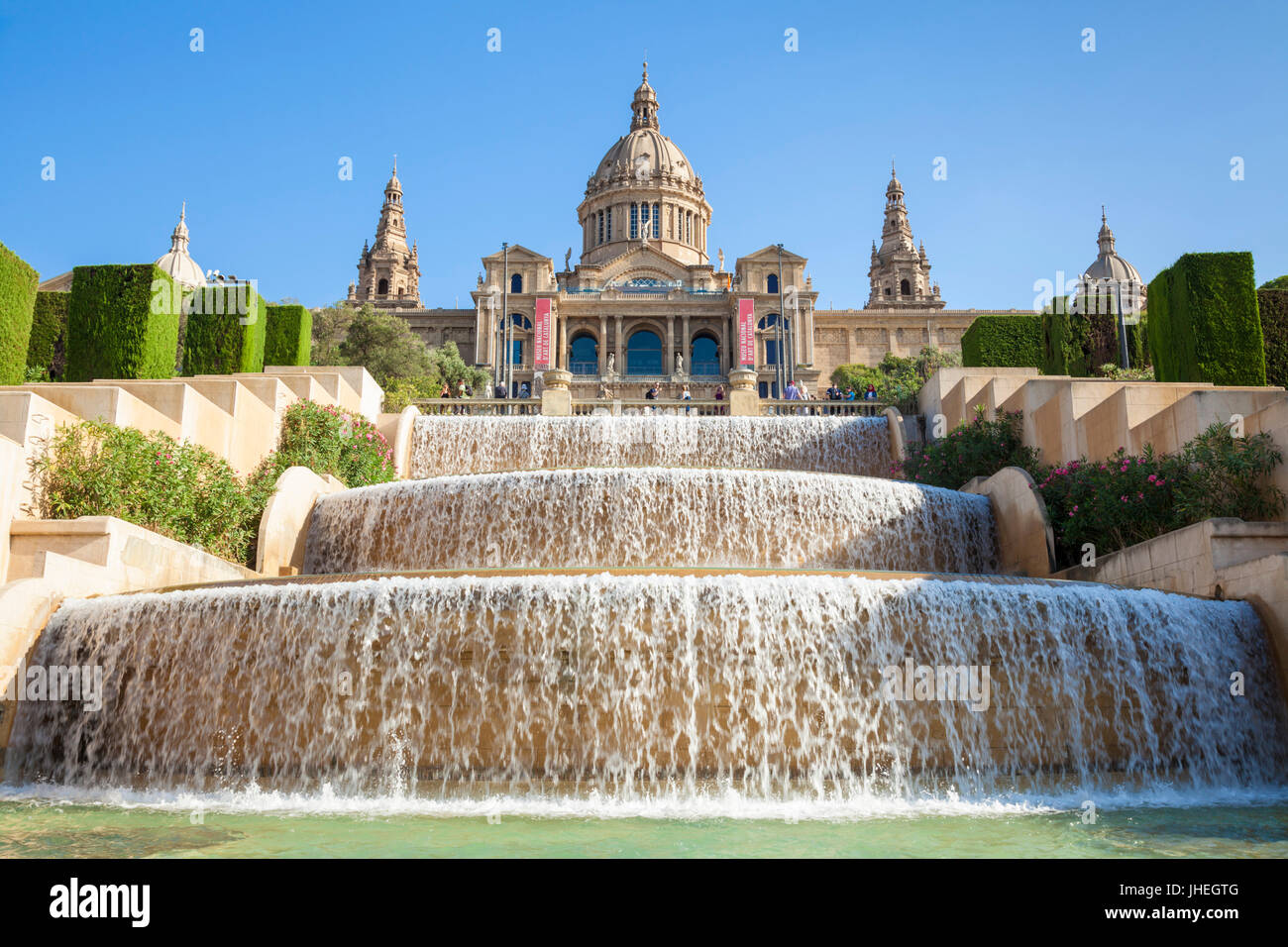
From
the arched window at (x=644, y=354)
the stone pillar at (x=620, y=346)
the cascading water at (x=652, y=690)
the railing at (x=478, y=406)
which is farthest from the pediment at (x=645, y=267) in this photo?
the cascading water at (x=652, y=690)

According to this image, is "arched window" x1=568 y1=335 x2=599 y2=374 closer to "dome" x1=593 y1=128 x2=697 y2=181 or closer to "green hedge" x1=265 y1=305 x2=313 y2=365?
"dome" x1=593 y1=128 x2=697 y2=181

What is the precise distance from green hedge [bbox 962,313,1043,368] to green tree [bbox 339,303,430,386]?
27635mm

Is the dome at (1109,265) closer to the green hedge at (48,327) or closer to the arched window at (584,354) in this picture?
the arched window at (584,354)

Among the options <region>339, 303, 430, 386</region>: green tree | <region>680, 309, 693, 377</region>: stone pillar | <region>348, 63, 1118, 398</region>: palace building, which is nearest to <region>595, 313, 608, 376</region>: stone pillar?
<region>348, 63, 1118, 398</region>: palace building

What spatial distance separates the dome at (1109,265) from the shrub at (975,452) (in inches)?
3201

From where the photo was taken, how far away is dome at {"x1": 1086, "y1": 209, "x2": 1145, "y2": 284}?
92.9m

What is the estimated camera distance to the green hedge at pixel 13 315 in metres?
16.1

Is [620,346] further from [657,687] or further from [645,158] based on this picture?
[657,687]

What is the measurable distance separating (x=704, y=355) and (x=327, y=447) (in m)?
58.1

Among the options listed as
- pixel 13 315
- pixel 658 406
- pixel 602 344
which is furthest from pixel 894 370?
pixel 13 315

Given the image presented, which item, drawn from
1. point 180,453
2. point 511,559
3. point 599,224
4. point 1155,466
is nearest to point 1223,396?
point 1155,466

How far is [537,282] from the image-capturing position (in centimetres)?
7631

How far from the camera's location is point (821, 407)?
26672 mm

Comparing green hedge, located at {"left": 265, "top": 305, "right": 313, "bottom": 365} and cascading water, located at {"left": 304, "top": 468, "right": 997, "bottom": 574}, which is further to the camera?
green hedge, located at {"left": 265, "top": 305, "right": 313, "bottom": 365}
